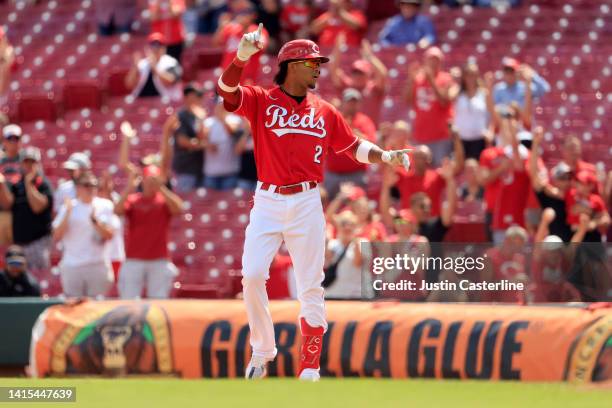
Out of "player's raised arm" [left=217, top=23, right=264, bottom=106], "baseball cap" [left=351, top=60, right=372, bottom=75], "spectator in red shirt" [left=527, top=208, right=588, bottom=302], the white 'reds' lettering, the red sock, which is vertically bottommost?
the red sock

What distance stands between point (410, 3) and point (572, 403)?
973 cm

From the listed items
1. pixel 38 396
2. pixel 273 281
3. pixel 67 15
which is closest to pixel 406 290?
pixel 273 281

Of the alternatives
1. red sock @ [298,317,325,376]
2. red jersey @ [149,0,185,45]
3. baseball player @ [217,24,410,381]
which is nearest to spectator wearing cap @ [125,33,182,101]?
red jersey @ [149,0,185,45]

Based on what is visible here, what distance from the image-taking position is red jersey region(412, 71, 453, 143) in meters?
14.9

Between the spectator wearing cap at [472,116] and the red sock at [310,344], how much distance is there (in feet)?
19.7

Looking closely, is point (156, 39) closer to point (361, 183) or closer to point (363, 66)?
point (363, 66)

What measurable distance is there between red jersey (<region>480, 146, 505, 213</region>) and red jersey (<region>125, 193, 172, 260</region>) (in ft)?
10.1

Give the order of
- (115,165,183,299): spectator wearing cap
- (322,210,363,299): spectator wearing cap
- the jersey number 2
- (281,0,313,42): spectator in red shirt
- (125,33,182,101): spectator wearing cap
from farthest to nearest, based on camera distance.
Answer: (281,0,313,42): spectator in red shirt
(125,33,182,101): spectator wearing cap
(115,165,183,299): spectator wearing cap
(322,210,363,299): spectator wearing cap
the jersey number 2

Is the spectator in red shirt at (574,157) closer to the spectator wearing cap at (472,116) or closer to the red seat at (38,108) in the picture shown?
the spectator wearing cap at (472,116)

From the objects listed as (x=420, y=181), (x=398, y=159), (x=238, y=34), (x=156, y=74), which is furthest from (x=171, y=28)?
(x=398, y=159)

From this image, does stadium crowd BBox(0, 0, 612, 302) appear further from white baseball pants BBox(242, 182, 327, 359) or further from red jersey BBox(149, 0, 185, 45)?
white baseball pants BBox(242, 182, 327, 359)

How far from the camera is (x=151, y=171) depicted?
13.8 metres

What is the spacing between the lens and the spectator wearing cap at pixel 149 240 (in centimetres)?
1370

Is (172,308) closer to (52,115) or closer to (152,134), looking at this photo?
(152,134)
